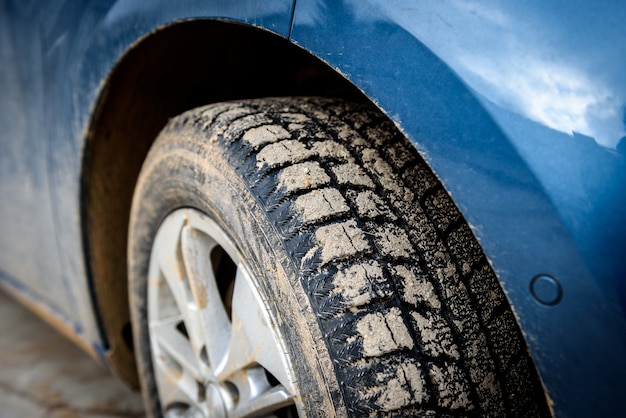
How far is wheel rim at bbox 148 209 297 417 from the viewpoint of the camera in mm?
898

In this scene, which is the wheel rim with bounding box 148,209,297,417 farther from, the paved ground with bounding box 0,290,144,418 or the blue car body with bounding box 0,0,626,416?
the paved ground with bounding box 0,290,144,418

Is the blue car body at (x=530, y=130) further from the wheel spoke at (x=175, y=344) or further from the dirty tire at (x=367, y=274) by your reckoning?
the wheel spoke at (x=175, y=344)

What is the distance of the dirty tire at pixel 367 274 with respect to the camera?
732 millimetres

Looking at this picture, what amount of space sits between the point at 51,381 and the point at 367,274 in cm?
174

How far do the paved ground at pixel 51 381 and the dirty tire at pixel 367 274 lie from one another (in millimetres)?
1239

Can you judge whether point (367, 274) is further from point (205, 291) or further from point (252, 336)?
point (205, 291)

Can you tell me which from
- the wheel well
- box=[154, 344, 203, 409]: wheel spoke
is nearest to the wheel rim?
box=[154, 344, 203, 409]: wheel spoke

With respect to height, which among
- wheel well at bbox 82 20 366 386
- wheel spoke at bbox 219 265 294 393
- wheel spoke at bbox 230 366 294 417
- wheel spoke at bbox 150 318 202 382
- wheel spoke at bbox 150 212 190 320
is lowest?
wheel spoke at bbox 230 366 294 417

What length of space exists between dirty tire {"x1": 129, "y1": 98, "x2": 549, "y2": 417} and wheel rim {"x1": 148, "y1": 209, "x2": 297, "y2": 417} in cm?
6

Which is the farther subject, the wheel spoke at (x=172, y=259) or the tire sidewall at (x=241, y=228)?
the wheel spoke at (x=172, y=259)

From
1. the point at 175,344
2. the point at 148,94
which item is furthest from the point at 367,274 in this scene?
the point at 148,94

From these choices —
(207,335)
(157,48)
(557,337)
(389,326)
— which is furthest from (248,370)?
(157,48)

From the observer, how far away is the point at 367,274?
75cm

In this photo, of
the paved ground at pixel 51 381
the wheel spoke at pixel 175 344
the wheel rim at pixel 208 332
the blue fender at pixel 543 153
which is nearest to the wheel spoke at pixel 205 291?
the wheel rim at pixel 208 332
